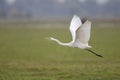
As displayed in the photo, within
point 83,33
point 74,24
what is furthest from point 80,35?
point 74,24

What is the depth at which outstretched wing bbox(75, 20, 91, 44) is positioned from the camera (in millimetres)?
13833

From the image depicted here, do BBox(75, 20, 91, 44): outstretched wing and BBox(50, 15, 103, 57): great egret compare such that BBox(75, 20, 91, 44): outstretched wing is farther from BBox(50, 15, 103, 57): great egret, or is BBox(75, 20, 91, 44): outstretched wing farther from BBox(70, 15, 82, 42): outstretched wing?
BBox(70, 15, 82, 42): outstretched wing

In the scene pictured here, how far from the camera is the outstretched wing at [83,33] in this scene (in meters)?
13.8

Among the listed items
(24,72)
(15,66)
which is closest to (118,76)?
(24,72)

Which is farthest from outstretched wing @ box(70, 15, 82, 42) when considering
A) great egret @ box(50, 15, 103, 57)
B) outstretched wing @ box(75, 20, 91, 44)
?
outstretched wing @ box(75, 20, 91, 44)

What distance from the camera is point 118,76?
16344 mm

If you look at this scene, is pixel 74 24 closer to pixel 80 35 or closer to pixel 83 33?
pixel 80 35

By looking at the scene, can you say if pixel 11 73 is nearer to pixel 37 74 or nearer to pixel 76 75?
pixel 37 74

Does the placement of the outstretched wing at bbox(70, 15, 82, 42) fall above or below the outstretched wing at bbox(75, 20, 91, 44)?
above

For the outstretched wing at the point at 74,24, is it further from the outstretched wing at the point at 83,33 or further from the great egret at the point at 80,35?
the outstretched wing at the point at 83,33

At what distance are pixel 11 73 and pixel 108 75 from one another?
4000 mm

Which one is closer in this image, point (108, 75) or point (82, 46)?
point (82, 46)

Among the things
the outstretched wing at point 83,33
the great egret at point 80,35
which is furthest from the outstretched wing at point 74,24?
the outstretched wing at point 83,33

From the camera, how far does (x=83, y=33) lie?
14.3m
